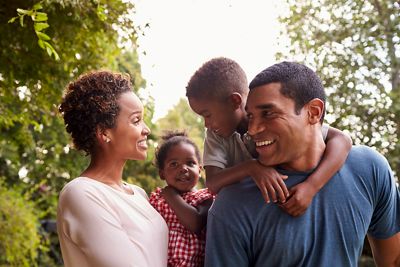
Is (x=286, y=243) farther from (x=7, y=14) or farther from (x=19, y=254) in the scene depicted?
(x=19, y=254)

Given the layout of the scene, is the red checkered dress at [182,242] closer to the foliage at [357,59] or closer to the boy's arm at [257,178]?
the boy's arm at [257,178]

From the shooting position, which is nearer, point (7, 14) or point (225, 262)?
point (225, 262)

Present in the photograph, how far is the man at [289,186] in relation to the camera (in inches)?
81.3

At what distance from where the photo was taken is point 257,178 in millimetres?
2092

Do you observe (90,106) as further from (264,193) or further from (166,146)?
(264,193)

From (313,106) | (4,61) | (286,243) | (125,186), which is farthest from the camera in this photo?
(4,61)

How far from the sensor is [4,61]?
4535 millimetres

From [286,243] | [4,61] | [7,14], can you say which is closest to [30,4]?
[7,14]

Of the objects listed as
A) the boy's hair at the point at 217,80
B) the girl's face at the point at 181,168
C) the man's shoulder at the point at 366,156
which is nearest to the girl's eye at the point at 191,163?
the girl's face at the point at 181,168

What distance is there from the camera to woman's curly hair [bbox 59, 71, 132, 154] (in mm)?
2217

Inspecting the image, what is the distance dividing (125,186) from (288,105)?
26.5 inches

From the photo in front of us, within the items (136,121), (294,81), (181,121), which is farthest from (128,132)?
(181,121)

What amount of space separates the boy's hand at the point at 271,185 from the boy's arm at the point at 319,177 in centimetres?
3

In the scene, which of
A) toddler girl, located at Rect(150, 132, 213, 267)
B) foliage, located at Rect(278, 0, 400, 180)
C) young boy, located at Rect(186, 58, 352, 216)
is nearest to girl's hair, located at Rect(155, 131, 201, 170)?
toddler girl, located at Rect(150, 132, 213, 267)
